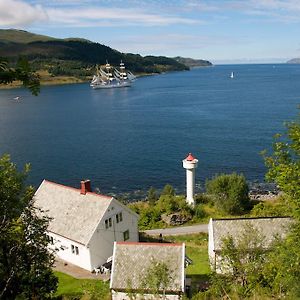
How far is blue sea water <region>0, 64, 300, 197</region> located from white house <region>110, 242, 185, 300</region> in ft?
108

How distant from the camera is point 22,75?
6691 millimetres

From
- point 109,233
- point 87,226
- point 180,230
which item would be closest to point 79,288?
point 87,226

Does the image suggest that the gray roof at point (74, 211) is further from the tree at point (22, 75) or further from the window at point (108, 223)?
the tree at point (22, 75)

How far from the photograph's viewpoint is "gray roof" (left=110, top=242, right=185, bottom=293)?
25.5m

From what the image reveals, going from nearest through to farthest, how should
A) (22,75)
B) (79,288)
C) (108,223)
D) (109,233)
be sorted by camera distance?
(22,75) → (79,288) → (108,223) → (109,233)

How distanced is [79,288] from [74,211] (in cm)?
789

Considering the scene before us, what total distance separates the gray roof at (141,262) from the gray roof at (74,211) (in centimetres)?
592

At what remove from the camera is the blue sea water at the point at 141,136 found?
6756 cm

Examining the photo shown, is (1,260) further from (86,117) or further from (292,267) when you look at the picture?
(86,117)

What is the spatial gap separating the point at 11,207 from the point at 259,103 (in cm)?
12393

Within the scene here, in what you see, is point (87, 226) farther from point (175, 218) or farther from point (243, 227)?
point (175, 218)

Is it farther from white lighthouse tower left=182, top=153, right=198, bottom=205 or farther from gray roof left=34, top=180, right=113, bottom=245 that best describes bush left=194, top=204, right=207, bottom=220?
gray roof left=34, top=180, right=113, bottom=245

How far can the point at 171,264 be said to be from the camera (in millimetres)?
25984

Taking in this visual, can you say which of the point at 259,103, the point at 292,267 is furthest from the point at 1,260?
the point at 259,103
